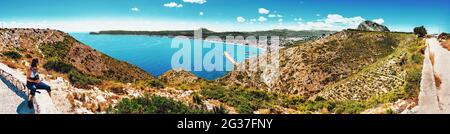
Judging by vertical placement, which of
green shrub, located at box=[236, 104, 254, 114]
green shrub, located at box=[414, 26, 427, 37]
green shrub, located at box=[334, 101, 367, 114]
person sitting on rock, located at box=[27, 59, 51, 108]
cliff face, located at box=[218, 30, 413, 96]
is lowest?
cliff face, located at box=[218, 30, 413, 96]

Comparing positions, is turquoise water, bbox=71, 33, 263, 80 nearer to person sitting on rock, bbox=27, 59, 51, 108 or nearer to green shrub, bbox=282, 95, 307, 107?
green shrub, bbox=282, 95, 307, 107

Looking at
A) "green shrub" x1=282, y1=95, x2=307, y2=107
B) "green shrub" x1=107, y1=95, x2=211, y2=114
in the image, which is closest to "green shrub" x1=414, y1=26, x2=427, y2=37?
"green shrub" x1=282, y1=95, x2=307, y2=107

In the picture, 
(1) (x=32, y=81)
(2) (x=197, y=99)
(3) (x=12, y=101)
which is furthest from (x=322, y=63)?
(1) (x=32, y=81)

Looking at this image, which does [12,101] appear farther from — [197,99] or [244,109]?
[244,109]

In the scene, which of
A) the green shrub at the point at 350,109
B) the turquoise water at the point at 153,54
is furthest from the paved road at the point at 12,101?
the turquoise water at the point at 153,54

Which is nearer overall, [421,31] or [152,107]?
[152,107]

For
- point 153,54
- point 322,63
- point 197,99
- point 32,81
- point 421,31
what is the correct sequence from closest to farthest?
point 32,81 < point 197,99 < point 322,63 < point 421,31 < point 153,54
